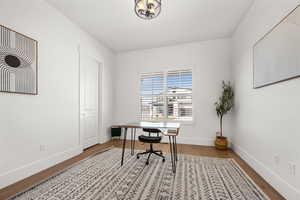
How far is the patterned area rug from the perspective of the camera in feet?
5.34

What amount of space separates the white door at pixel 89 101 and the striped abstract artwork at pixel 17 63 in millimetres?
1091

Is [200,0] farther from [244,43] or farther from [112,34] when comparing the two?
[112,34]

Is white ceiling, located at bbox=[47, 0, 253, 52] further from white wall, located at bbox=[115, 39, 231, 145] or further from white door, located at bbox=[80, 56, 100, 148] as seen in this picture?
white door, located at bbox=[80, 56, 100, 148]

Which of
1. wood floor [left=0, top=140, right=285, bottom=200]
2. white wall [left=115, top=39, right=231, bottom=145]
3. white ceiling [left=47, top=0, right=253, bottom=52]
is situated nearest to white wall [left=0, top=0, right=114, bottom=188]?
wood floor [left=0, top=140, right=285, bottom=200]

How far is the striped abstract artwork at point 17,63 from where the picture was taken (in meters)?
1.80

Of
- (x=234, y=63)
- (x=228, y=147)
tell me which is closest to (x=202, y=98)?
(x=234, y=63)

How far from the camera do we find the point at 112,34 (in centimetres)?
347

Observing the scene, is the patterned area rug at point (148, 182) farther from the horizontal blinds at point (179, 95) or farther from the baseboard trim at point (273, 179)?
the horizontal blinds at point (179, 95)

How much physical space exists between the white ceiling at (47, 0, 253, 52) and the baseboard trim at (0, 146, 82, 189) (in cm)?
266

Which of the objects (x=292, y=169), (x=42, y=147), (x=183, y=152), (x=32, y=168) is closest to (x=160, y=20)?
(x=183, y=152)

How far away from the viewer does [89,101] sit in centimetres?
360

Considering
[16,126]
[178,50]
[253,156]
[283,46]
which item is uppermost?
[178,50]

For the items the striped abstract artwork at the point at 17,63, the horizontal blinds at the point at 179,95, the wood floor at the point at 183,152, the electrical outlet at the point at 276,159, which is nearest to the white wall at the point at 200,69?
the horizontal blinds at the point at 179,95

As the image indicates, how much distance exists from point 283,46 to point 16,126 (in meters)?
3.56
